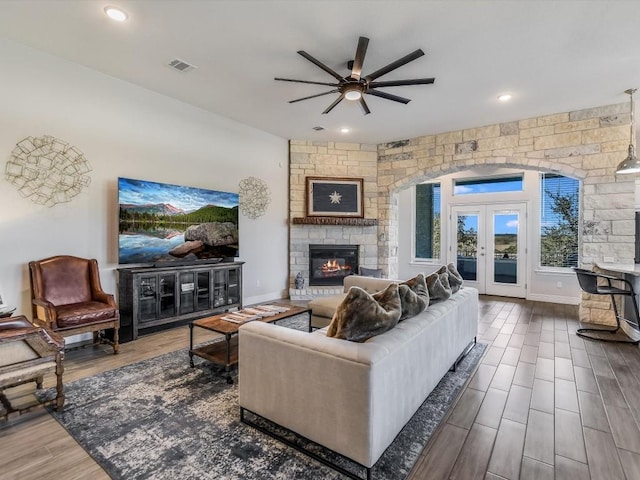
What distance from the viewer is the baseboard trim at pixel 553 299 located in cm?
594

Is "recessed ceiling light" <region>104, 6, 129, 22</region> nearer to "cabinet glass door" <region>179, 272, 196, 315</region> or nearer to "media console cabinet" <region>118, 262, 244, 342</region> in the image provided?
"media console cabinet" <region>118, 262, 244, 342</region>

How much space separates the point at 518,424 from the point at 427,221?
6.16 metres

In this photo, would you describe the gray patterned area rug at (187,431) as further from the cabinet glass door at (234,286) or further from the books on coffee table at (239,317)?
the cabinet glass door at (234,286)

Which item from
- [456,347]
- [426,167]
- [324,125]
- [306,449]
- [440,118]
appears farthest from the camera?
[426,167]

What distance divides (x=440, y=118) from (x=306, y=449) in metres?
4.97

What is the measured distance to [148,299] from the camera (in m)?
3.89

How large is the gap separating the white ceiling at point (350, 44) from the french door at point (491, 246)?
8.71 ft

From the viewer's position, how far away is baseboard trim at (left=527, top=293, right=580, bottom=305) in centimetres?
594

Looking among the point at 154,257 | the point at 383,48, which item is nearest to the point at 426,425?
the point at 383,48

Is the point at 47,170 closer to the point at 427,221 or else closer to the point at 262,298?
the point at 262,298

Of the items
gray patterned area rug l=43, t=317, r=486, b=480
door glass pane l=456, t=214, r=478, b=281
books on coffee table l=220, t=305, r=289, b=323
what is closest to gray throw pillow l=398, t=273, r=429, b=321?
gray patterned area rug l=43, t=317, r=486, b=480

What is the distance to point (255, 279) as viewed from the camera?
575 cm

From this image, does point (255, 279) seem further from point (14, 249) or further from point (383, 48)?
point (383, 48)

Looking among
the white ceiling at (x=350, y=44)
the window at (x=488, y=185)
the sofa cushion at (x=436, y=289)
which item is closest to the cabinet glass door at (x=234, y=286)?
the white ceiling at (x=350, y=44)
